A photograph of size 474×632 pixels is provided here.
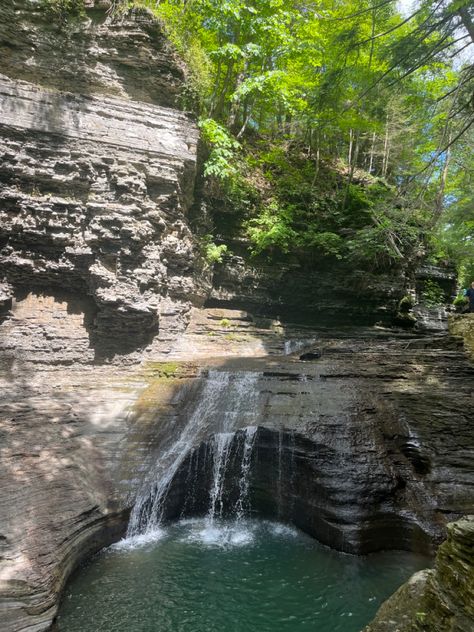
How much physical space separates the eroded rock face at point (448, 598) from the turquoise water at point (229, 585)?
2.09 meters

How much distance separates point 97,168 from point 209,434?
805cm

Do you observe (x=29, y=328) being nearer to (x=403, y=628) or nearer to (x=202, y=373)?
(x=202, y=373)

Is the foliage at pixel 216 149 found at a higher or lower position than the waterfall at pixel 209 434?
higher

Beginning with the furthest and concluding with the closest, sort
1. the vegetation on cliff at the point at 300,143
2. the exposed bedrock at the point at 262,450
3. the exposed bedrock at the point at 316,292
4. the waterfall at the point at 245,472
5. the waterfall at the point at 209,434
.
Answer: the exposed bedrock at the point at 316,292
the vegetation on cliff at the point at 300,143
the waterfall at the point at 245,472
the waterfall at the point at 209,434
the exposed bedrock at the point at 262,450

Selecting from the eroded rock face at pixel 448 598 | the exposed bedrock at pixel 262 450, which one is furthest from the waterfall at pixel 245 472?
the eroded rock face at pixel 448 598

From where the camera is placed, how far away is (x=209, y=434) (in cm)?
851

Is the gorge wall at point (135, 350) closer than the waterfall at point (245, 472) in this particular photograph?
Yes

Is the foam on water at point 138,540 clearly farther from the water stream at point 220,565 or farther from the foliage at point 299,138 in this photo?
the foliage at point 299,138

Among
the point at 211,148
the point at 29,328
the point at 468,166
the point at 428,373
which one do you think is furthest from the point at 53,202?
the point at 468,166

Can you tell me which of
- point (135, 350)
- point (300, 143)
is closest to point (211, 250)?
point (135, 350)

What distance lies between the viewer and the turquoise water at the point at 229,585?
5375mm

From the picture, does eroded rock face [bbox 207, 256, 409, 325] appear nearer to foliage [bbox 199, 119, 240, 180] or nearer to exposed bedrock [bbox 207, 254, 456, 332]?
exposed bedrock [bbox 207, 254, 456, 332]

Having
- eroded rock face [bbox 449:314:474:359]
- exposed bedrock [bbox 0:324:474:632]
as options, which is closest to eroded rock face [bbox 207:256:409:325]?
eroded rock face [bbox 449:314:474:359]

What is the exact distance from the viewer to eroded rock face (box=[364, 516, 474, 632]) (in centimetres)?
307
